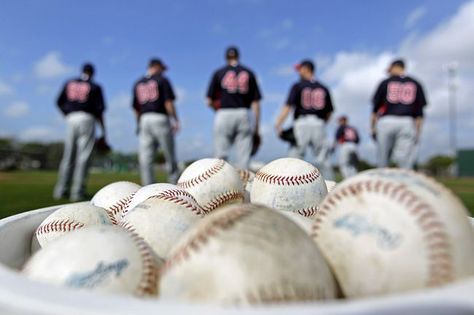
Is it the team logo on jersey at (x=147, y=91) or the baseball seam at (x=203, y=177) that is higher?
the team logo on jersey at (x=147, y=91)

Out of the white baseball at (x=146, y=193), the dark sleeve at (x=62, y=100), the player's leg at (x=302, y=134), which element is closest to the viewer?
the white baseball at (x=146, y=193)

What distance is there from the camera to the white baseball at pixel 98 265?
0.98 metres

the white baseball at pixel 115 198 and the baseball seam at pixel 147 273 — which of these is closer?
the baseball seam at pixel 147 273

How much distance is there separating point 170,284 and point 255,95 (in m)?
4.59

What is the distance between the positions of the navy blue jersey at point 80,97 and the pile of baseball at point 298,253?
5.10 metres

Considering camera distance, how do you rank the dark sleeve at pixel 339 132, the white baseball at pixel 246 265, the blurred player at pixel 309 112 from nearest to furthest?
the white baseball at pixel 246 265
the blurred player at pixel 309 112
the dark sleeve at pixel 339 132

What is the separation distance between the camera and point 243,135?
5191 mm

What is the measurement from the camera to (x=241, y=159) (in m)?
5.19

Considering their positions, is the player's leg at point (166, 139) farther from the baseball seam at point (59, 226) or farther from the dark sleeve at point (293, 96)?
the baseball seam at point (59, 226)

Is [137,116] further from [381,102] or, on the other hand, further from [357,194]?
[357,194]

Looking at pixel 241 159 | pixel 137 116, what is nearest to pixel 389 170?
pixel 241 159

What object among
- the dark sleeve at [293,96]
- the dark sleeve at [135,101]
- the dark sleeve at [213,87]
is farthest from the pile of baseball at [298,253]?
the dark sleeve at [135,101]

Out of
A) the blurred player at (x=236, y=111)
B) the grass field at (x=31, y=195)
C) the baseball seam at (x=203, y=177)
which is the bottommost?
the grass field at (x=31, y=195)

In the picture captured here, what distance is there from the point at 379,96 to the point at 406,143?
2.31 ft
